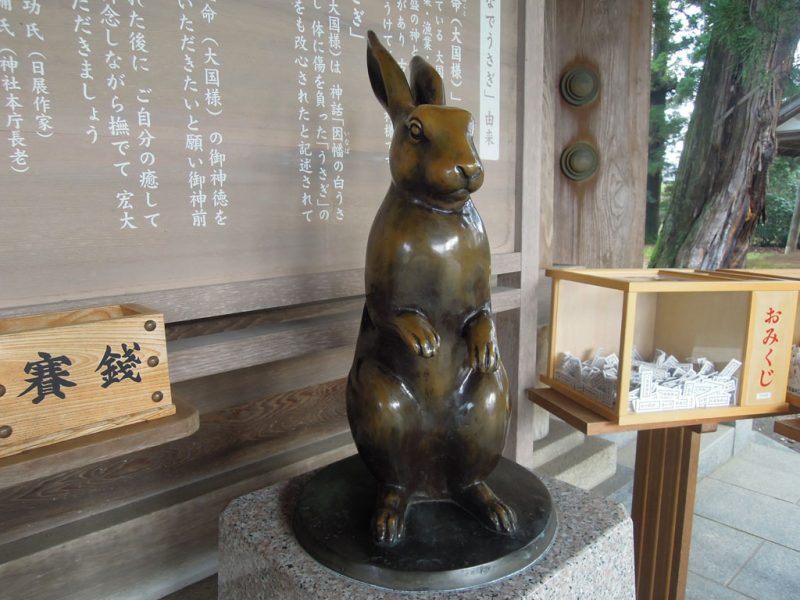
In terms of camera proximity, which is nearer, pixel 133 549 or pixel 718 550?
pixel 133 549

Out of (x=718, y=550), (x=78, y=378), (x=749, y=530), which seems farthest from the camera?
(x=749, y=530)

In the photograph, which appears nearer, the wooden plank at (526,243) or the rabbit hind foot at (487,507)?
the rabbit hind foot at (487,507)

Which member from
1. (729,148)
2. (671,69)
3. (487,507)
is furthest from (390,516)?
(671,69)

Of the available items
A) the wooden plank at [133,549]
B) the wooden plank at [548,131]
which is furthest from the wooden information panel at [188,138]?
the wooden plank at [548,131]

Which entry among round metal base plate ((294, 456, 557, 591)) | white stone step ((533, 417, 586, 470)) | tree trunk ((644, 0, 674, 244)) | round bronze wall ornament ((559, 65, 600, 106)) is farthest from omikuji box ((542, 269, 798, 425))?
tree trunk ((644, 0, 674, 244))

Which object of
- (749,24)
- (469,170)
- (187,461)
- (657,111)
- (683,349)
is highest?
(749,24)

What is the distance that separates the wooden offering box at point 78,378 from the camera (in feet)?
3.10

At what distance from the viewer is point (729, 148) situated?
4.30 m

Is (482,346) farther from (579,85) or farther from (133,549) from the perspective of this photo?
(579,85)

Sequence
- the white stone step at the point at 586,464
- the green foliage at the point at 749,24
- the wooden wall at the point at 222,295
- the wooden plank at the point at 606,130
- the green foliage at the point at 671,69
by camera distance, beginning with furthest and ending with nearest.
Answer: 1. the green foliage at the point at 671,69
2. the green foliage at the point at 749,24
3. the wooden plank at the point at 606,130
4. the white stone step at the point at 586,464
5. the wooden wall at the point at 222,295

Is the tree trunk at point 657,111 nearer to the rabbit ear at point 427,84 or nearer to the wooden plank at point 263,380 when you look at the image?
the wooden plank at point 263,380

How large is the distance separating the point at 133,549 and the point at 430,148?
5.07 feet

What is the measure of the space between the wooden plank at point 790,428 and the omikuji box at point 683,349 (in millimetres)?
67

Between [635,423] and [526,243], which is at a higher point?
[526,243]
